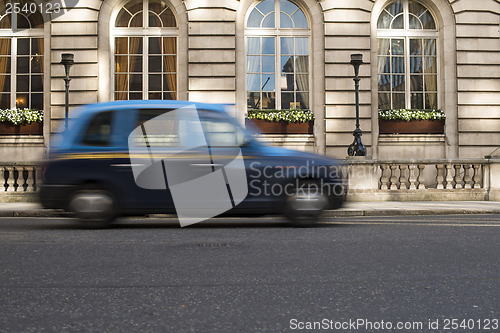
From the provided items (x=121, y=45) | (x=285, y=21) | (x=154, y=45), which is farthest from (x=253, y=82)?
(x=121, y=45)

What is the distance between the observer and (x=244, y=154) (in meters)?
9.10

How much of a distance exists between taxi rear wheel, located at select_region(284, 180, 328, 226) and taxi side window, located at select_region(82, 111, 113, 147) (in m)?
2.99

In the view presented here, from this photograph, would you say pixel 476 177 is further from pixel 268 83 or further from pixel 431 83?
pixel 268 83

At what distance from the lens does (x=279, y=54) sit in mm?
20422

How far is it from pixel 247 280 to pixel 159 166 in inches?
173

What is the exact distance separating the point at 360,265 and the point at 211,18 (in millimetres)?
15231

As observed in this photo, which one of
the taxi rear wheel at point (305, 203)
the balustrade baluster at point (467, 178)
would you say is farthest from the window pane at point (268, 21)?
the taxi rear wheel at point (305, 203)

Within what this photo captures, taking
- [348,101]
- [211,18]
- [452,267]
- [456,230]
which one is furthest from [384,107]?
[452,267]

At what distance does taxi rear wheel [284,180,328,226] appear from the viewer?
9.23 m

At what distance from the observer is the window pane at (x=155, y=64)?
20.2m

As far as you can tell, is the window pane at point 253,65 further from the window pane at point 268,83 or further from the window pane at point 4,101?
the window pane at point 4,101

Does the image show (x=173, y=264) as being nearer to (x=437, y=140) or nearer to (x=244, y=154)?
(x=244, y=154)

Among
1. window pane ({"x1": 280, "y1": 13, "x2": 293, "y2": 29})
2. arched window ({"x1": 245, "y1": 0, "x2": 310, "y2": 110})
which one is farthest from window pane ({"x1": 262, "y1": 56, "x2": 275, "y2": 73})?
window pane ({"x1": 280, "y1": 13, "x2": 293, "y2": 29})

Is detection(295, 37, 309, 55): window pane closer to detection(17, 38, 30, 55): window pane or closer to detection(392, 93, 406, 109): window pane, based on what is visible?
detection(392, 93, 406, 109): window pane
